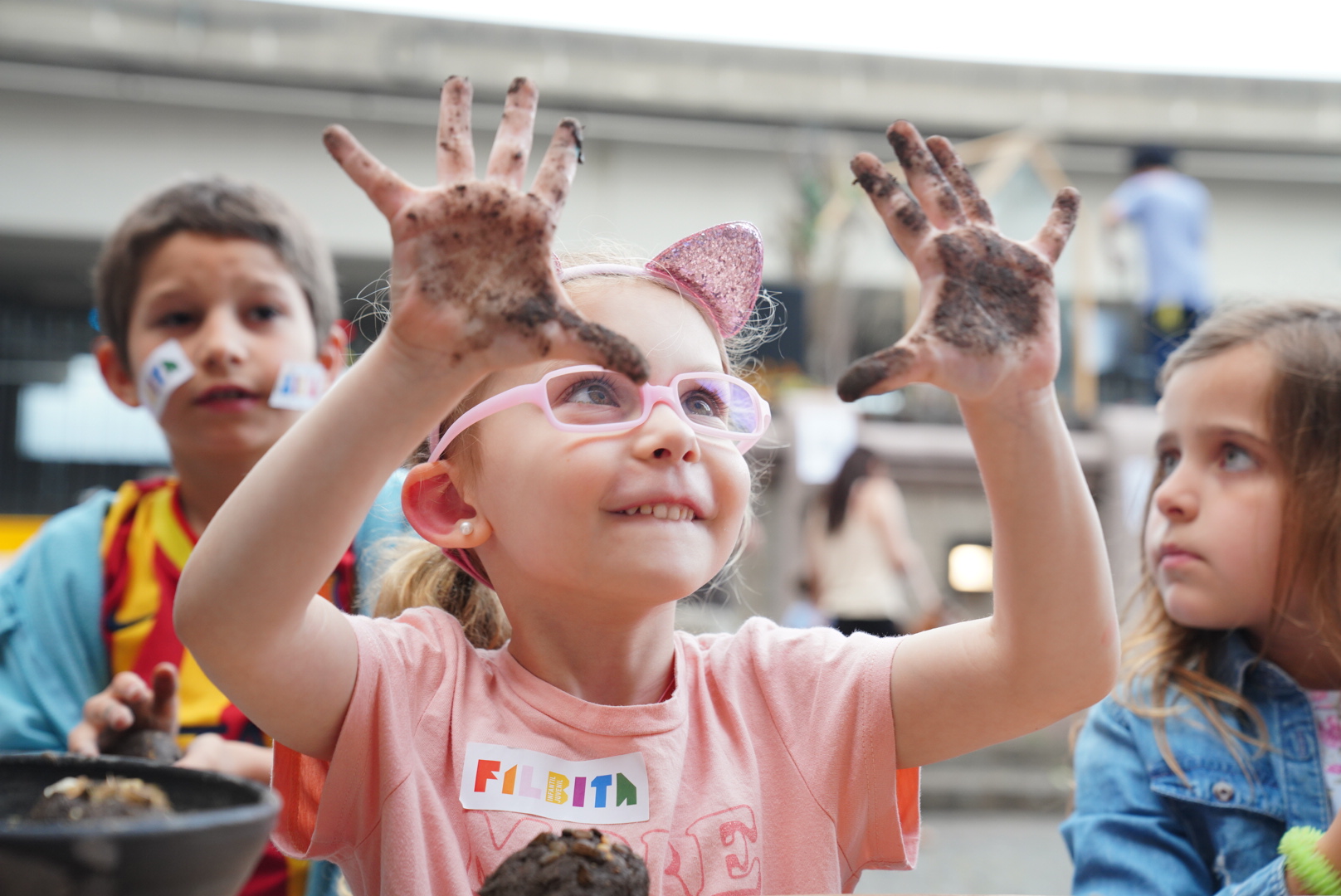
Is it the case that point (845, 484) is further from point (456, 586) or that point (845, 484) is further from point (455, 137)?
point (455, 137)

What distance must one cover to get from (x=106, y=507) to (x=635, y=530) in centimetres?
119

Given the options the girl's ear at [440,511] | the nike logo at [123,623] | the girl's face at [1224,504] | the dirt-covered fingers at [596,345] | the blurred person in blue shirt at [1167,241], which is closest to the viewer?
the dirt-covered fingers at [596,345]

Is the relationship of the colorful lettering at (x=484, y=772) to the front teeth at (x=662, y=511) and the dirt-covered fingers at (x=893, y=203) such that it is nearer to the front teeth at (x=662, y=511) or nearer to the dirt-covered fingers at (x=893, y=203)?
the front teeth at (x=662, y=511)

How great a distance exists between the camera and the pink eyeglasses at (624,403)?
3.57ft

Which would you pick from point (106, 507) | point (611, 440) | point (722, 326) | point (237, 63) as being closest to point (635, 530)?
point (611, 440)

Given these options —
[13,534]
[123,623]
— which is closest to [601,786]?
[123,623]

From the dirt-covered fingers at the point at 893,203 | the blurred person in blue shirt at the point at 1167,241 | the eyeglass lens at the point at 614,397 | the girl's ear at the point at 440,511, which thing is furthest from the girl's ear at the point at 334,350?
the blurred person in blue shirt at the point at 1167,241

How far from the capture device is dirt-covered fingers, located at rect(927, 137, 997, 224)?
3.02 feet

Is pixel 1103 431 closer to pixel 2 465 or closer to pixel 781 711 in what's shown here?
pixel 781 711

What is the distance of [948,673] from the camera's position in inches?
44.1

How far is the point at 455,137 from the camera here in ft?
2.79

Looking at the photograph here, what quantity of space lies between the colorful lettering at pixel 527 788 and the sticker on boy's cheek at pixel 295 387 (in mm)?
866

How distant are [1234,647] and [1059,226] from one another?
0.84m

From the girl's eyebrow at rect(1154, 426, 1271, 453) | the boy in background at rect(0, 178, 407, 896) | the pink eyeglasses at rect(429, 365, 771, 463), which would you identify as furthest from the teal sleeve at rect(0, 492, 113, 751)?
the girl's eyebrow at rect(1154, 426, 1271, 453)
